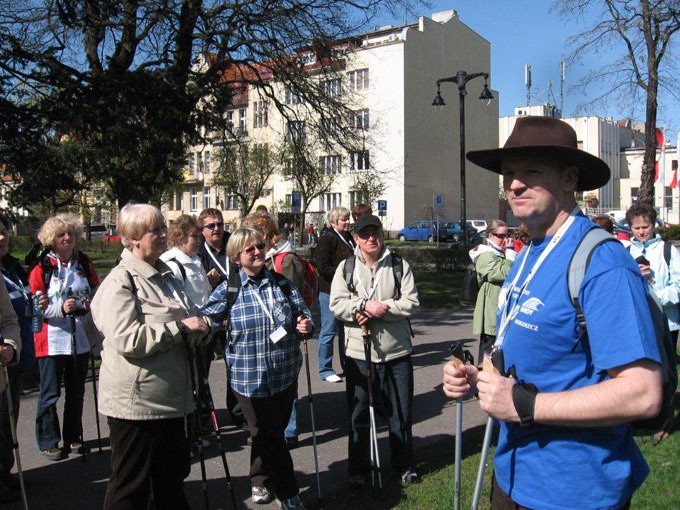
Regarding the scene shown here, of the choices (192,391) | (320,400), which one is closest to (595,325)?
(192,391)

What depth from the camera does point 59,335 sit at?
554 centimetres

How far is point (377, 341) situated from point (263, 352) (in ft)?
3.35

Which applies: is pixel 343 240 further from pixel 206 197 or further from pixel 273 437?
pixel 206 197

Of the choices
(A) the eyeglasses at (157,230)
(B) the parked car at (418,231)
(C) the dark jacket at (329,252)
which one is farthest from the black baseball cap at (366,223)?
(B) the parked car at (418,231)

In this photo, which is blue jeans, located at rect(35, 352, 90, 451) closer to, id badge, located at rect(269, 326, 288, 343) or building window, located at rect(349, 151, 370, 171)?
id badge, located at rect(269, 326, 288, 343)

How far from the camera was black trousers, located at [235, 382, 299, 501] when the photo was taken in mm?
4359

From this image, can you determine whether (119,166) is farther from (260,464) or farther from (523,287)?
(523,287)

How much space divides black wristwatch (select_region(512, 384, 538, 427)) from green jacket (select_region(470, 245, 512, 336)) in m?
4.72

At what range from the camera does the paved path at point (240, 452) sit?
4852mm

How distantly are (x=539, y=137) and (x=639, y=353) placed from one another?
0.80 metres

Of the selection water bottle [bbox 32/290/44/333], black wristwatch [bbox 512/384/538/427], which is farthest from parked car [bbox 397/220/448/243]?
black wristwatch [bbox 512/384/538/427]

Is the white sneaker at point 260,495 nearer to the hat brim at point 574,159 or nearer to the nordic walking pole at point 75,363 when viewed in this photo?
the nordic walking pole at point 75,363

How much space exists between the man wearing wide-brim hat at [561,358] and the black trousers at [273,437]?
2293mm

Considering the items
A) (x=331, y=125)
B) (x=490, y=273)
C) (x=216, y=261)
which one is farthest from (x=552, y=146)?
(x=331, y=125)
